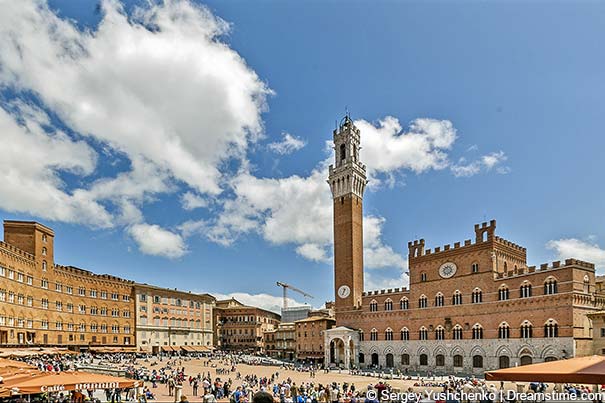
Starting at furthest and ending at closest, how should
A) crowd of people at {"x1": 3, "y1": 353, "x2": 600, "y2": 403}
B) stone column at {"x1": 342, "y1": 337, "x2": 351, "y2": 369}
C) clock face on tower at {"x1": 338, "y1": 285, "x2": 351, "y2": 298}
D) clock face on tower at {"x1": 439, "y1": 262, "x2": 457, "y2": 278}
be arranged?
1. clock face on tower at {"x1": 338, "y1": 285, "x2": 351, "y2": 298}
2. stone column at {"x1": 342, "y1": 337, "x2": 351, "y2": 369}
3. clock face on tower at {"x1": 439, "y1": 262, "x2": 457, "y2": 278}
4. crowd of people at {"x1": 3, "y1": 353, "x2": 600, "y2": 403}

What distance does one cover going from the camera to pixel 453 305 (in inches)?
2186

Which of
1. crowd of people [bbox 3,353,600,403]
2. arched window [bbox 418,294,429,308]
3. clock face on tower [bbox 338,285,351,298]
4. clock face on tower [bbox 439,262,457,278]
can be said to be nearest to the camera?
crowd of people [bbox 3,353,600,403]

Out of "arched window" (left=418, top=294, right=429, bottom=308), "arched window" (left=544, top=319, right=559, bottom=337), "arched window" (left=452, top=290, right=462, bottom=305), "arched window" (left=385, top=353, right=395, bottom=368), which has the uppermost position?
"arched window" (left=452, top=290, right=462, bottom=305)

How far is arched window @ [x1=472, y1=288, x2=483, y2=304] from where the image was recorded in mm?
52581

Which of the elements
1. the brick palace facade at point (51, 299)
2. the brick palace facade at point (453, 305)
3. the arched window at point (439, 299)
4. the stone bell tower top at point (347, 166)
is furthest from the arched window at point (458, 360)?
the brick palace facade at point (51, 299)

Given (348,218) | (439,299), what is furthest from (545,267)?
(348,218)

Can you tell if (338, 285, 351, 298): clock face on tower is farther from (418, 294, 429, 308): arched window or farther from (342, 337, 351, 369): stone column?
(418, 294, 429, 308): arched window

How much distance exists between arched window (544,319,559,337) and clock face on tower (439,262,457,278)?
12940 mm

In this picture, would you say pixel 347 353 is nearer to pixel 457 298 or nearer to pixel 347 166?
pixel 457 298

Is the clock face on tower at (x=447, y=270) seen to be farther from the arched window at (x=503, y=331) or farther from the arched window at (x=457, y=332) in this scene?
the arched window at (x=503, y=331)

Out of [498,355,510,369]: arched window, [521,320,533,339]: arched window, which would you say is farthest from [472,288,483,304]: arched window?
[498,355,510,369]: arched window

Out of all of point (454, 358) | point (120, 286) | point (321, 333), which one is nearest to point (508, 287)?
point (454, 358)

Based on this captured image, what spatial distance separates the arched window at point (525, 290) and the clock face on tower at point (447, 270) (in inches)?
356

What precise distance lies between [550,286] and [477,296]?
9.38 meters
